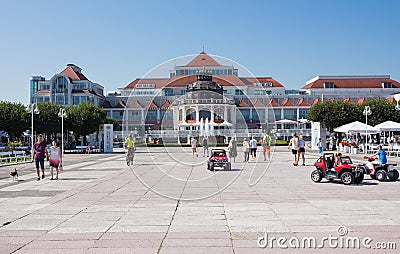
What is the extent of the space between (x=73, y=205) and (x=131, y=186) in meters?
4.32

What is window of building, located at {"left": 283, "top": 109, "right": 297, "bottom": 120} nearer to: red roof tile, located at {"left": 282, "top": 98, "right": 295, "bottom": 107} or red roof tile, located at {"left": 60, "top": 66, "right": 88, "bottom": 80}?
red roof tile, located at {"left": 282, "top": 98, "right": 295, "bottom": 107}

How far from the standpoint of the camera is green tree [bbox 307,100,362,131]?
57.5 metres

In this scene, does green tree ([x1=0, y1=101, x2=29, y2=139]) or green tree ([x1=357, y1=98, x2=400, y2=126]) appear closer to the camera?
green tree ([x1=0, y1=101, x2=29, y2=139])

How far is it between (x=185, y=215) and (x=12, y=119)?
50099 mm

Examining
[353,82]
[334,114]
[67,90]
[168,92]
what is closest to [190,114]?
[168,92]

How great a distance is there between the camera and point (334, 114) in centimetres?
5766

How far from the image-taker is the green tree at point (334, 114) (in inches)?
2264

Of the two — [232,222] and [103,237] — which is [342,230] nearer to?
[232,222]

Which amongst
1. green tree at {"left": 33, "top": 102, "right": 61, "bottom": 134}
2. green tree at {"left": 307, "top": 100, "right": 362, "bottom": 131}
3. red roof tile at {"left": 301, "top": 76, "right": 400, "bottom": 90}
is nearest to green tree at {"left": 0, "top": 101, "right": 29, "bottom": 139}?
green tree at {"left": 33, "top": 102, "right": 61, "bottom": 134}

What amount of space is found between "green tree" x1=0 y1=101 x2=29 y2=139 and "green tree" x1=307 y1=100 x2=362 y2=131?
35.1m

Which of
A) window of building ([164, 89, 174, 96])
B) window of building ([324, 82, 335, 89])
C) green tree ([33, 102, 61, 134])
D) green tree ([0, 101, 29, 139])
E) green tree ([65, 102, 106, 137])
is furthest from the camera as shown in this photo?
window of building ([324, 82, 335, 89])

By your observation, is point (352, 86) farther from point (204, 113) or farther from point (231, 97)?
point (204, 113)

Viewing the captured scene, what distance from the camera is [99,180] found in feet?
60.0

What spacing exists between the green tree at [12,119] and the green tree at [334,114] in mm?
35144
